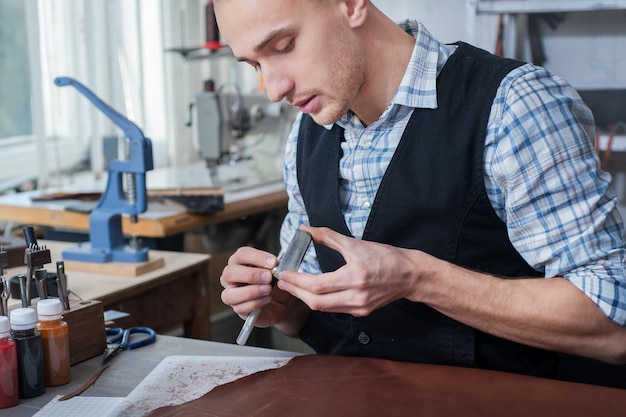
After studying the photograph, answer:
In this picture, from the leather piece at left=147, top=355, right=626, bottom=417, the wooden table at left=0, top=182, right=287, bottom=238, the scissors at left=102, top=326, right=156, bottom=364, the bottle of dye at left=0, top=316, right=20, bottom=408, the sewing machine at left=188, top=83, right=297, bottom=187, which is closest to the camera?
the leather piece at left=147, top=355, right=626, bottom=417

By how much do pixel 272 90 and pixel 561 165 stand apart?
505mm

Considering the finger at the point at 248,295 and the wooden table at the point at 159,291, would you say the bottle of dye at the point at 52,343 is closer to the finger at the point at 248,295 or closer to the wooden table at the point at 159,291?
the finger at the point at 248,295

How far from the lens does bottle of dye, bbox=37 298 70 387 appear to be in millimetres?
1407

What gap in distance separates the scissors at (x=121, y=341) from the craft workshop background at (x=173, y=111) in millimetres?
997

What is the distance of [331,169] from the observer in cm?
162

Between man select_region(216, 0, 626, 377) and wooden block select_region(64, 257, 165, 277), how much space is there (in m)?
0.73

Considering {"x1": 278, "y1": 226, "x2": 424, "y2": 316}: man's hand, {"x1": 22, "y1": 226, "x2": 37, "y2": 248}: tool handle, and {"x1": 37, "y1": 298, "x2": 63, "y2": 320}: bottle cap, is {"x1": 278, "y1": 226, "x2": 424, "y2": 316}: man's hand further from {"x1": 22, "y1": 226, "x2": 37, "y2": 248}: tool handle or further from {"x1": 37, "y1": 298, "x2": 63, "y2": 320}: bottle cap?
{"x1": 22, "y1": 226, "x2": 37, "y2": 248}: tool handle

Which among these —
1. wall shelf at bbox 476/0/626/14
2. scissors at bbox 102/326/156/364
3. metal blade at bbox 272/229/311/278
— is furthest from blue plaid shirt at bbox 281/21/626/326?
wall shelf at bbox 476/0/626/14

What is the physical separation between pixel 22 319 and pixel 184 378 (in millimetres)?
279

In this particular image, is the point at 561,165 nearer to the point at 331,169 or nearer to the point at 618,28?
the point at 331,169

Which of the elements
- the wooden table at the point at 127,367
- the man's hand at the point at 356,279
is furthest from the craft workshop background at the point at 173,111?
the man's hand at the point at 356,279

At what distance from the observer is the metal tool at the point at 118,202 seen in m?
2.28

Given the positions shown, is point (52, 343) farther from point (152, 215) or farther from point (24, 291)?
point (152, 215)

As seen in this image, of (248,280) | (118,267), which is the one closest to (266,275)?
(248,280)
